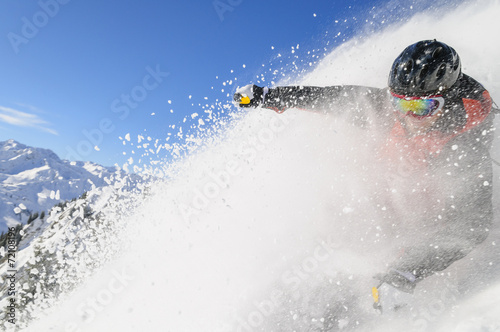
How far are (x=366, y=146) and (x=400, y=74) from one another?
164 centimetres

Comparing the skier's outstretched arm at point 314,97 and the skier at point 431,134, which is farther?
the skier's outstretched arm at point 314,97

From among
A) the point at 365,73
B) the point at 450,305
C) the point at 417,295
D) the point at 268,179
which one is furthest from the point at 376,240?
the point at 365,73

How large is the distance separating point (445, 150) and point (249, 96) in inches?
101

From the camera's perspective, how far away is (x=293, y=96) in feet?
13.2

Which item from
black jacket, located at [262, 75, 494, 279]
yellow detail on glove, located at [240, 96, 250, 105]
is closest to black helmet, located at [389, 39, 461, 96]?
black jacket, located at [262, 75, 494, 279]

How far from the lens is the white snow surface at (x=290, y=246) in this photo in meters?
3.96

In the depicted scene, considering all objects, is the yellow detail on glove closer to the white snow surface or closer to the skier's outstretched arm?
the skier's outstretched arm

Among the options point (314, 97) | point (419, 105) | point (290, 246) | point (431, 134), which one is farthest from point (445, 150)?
point (290, 246)

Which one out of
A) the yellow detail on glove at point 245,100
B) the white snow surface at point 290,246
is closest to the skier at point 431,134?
the yellow detail on glove at point 245,100

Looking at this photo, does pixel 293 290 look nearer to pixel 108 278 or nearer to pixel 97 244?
pixel 108 278

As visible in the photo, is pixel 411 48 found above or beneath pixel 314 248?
above

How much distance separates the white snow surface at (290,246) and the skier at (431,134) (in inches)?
20.5

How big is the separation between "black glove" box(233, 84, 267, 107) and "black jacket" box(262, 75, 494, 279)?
0.11 metres

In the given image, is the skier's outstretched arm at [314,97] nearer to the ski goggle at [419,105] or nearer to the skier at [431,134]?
the skier at [431,134]
